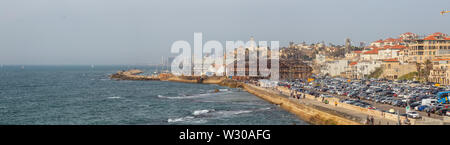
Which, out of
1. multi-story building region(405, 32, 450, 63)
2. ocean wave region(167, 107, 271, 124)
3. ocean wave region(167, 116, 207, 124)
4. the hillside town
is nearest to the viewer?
ocean wave region(167, 116, 207, 124)

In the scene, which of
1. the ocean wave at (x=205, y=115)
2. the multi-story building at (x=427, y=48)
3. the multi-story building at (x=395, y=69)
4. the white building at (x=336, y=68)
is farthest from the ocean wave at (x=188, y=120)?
the white building at (x=336, y=68)

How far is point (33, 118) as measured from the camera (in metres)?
42.7

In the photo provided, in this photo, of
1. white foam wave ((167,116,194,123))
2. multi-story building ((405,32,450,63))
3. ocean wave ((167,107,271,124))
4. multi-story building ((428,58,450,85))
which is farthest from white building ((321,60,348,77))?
white foam wave ((167,116,194,123))

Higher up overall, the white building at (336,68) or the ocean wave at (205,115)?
the white building at (336,68)

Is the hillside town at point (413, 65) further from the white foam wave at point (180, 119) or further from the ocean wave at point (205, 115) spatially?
the white foam wave at point (180, 119)

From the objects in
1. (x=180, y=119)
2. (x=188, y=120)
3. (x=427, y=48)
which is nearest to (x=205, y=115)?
(x=180, y=119)

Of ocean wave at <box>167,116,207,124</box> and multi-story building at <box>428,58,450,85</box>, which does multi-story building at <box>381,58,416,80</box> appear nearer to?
multi-story building at <box>428,58,450,85</box>

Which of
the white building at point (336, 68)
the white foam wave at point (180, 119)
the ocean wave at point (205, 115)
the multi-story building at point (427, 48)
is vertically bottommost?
the white foam wave at point (180, 119)

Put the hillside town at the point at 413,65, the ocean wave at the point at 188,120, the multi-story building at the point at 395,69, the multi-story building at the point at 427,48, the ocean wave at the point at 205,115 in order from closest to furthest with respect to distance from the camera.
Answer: the ocean wave at the point at 188,120
the ocean wave at the point at 205,115
the hillside town at the point at 413,65
the multi-story building at the point at 395,69
the multi-story building at the point at 427,48

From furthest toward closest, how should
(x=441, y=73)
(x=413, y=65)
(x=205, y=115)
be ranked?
(x=413, y=65)
(x=441, y=73)
(x=205, y=115)

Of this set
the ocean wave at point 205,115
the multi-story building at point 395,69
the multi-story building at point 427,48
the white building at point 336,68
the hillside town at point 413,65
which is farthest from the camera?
the white building at point 336,68

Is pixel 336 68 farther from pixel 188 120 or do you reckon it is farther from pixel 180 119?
pixel 188 120
